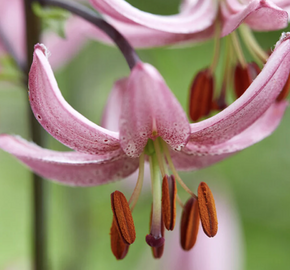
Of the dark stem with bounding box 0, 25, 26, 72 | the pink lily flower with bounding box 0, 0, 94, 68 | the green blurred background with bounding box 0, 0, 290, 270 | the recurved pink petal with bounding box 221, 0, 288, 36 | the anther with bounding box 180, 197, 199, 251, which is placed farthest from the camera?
the green blurred background with bounding box 0, 0, 290, 270

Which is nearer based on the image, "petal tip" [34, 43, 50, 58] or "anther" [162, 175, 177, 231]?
"petal tip" [34, 43, 50, 58]

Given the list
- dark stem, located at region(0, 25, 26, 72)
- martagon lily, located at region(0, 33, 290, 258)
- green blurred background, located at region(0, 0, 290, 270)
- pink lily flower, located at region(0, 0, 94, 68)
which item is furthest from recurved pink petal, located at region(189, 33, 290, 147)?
green blurred background, located at region(0, 0, 290, 270)

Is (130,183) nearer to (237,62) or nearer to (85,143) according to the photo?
(237,62)

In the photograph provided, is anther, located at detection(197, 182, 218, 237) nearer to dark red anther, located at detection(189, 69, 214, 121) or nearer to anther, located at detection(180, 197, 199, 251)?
anther, located at detection(180, 197, 199, 251)

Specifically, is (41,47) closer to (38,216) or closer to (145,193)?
(38,216)

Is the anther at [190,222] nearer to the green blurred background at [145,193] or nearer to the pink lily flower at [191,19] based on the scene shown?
the pink lily flower at [191,19]

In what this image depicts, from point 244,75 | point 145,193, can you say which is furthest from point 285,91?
point 145,193
